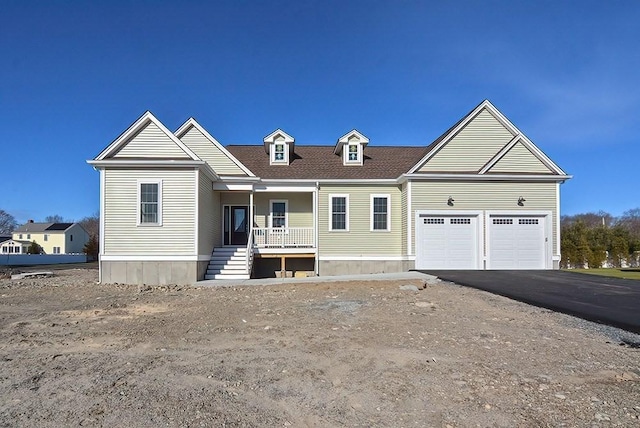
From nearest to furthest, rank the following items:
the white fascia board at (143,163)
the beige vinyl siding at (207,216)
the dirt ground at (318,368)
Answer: the dirt ground at (318,368)
the white fascia board at (143,163)
the beige vinyl siding at (207,216)

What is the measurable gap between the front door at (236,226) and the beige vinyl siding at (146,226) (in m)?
4.05

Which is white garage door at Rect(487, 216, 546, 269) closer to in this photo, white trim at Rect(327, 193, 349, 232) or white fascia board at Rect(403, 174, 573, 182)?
white fascia board at Rect(403, 174, 573, 182)

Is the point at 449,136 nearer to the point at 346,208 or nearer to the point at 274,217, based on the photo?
the point at 346,208

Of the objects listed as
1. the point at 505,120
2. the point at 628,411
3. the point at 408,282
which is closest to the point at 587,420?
the point at 628,411

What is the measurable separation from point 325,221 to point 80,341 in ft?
39.9

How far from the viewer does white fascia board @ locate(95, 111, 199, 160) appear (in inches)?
565

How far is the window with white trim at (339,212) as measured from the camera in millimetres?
17688

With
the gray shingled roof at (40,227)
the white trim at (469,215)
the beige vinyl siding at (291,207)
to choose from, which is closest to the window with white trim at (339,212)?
the beige vinyl siding at (291,207)

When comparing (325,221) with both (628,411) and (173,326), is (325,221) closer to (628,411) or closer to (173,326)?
(173,326)

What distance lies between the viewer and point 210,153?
1756 cm

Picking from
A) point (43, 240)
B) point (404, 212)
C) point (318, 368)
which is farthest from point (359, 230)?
point (43, 240)

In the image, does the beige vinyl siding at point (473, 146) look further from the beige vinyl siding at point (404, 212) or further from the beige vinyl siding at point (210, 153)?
the beige vinyl siding at point (210, 153)

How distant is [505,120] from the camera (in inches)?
Answer: 688

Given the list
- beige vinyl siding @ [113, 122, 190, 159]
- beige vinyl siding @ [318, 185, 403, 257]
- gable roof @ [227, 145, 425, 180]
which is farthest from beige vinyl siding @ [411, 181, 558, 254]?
beige vinyl siding @ [113, 122, 190, 159]
